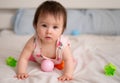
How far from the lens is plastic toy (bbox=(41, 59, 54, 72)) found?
1.06 meters

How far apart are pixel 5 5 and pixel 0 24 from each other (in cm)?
15

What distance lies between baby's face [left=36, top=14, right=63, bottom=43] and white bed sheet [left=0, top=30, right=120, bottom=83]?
169 millimetres

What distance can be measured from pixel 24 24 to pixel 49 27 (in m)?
0.59

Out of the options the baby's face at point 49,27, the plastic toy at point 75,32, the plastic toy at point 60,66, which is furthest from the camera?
the plastic toy at point 75,32

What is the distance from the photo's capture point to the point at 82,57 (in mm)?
1214

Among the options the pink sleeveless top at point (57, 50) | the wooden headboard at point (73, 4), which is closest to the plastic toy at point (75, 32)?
the wooden headboard at point (73, 4)

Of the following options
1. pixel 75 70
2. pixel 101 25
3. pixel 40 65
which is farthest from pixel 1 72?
pixel 101 25

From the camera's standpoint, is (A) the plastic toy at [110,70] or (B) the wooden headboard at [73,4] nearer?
(A) the plastic toy at [110,70]

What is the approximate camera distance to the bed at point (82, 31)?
46.8 inches

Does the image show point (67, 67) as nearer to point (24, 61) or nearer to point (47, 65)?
point (47, 65)

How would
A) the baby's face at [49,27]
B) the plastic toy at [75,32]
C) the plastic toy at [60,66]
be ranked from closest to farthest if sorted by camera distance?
the baby's face at [49,27]
the plastic toy at [60,66]
the plastic toy at [75,32]

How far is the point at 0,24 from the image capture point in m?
1.65

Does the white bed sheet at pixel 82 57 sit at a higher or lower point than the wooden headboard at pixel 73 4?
lower

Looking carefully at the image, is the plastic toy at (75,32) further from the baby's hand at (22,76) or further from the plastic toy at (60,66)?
the baby's hand at (22,76)
